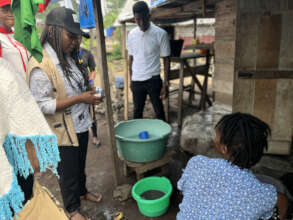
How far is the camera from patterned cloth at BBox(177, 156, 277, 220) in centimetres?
119

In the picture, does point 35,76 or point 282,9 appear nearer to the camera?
point 35,76

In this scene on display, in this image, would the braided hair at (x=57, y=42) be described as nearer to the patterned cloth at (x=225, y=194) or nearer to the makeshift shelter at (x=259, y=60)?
the patterned cloth at (x=225, y=194)

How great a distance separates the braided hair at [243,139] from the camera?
1.22 metres

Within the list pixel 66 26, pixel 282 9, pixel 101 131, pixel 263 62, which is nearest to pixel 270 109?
pixel 263 62

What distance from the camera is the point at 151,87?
373 centimetres

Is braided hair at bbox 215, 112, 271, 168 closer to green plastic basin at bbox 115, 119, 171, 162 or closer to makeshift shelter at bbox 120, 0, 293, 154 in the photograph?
green plastic basin at bbox 115, 119, 171, 162

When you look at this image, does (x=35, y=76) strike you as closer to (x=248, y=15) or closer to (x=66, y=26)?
(x=66, y=26)

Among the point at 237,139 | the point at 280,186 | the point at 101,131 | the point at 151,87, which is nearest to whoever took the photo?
the point at 237,139

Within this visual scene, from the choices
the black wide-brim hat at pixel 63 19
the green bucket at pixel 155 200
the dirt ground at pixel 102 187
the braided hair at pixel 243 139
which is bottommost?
the dirt ground at pixel 102 187

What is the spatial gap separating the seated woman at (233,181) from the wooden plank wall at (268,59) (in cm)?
180

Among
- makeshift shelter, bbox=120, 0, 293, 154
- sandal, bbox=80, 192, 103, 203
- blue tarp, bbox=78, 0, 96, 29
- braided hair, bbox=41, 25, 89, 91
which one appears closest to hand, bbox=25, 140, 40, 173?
braided hair, bbox=41, 25, 89, 91

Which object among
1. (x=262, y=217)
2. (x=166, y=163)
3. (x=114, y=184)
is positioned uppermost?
(x=262, y=217)

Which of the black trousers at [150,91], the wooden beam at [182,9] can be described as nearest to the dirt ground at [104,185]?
the black trousers at [150,91]

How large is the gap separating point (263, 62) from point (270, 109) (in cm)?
63
